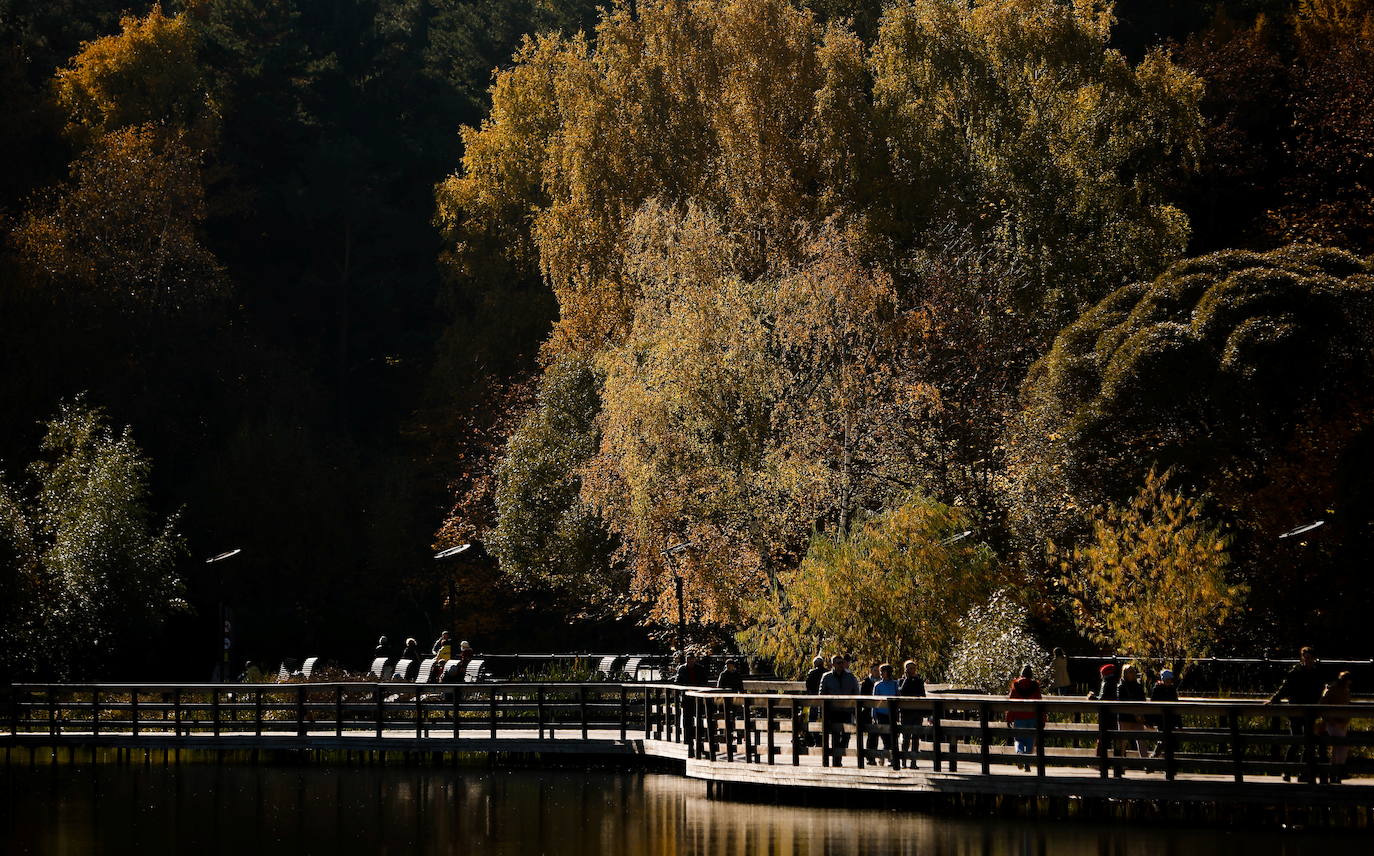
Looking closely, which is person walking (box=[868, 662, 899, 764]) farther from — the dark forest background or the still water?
the dark forest background

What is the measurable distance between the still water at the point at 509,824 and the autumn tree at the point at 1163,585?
8.36m

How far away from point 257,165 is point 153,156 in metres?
10.0

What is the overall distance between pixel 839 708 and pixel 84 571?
2089cm

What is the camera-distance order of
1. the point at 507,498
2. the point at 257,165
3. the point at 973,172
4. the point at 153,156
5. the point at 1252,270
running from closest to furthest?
the point at 1252,270
the point at 973,172
the point at 507,498
the point at 153,156
the point at 257,165

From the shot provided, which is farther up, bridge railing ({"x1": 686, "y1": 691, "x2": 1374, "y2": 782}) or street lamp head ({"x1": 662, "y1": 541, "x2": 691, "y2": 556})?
street lamp head ({"x1": 662, "y1": 541, "x2": 691, "y2": 556})

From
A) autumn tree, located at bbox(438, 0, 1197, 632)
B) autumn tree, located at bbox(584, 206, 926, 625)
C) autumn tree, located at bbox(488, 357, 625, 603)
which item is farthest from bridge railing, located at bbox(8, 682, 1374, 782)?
autumn tree, located at bbox(488, 357, 625, 603)

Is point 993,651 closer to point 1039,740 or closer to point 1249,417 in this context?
point 1039,740

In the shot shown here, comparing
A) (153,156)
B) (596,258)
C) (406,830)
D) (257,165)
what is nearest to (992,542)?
(596,258)

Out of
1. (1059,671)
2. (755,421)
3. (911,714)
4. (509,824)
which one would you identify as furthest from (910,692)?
(755,421)

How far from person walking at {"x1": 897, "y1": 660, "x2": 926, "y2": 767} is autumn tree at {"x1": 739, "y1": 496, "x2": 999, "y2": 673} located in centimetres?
538

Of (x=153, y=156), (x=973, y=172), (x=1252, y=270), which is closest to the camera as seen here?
Answer: (x=1252, y=270)

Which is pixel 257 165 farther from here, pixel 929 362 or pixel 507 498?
pixel 929 362

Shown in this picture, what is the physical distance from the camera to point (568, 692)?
1417 inches

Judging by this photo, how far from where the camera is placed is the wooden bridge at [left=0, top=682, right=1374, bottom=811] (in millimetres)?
21344
